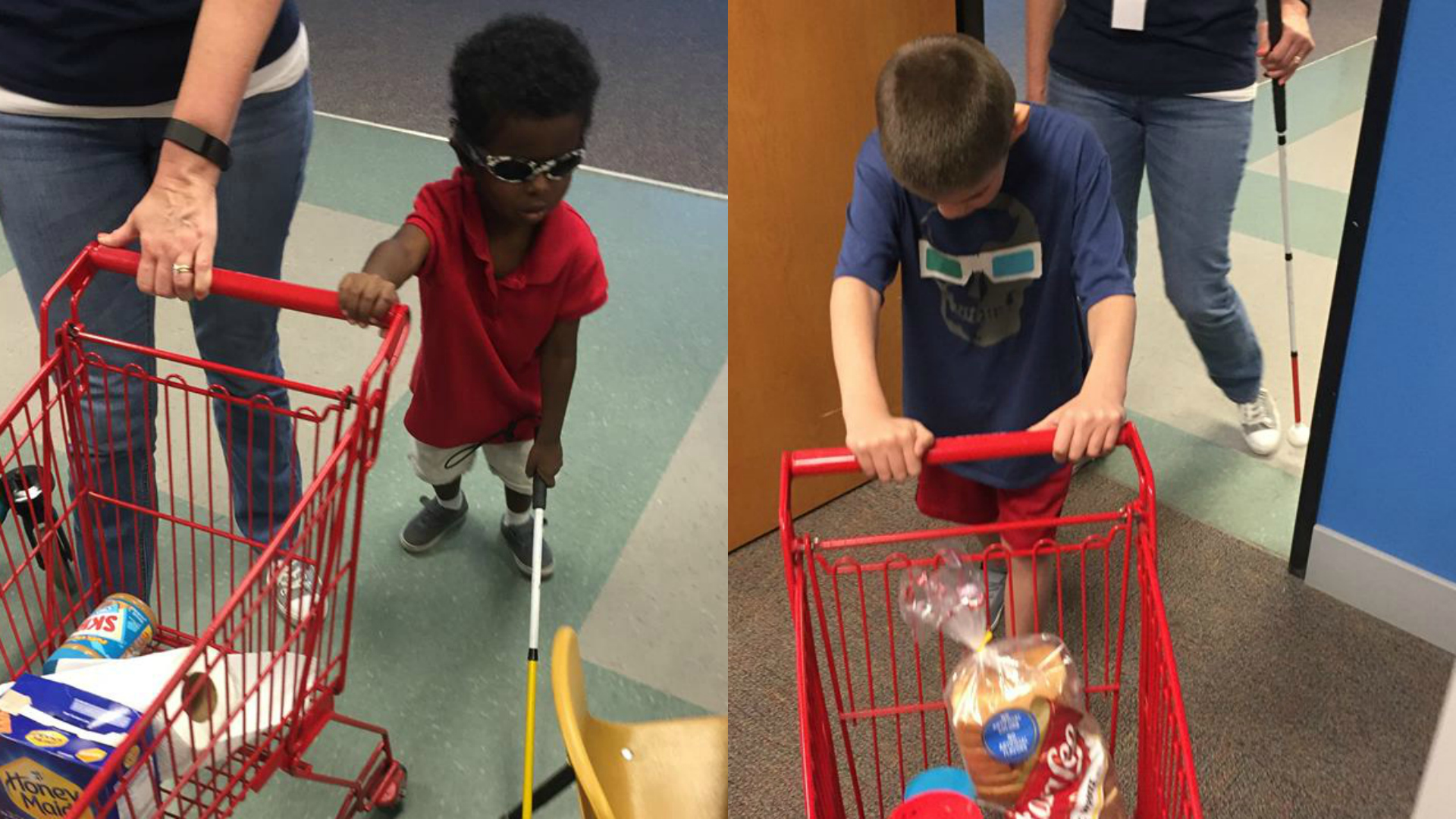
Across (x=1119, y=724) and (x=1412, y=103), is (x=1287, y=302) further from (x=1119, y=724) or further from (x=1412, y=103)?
(x=1119, y=724)

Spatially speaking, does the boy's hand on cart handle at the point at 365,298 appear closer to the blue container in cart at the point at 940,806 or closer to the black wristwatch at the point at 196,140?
the black wristwatch at the point at 196,140

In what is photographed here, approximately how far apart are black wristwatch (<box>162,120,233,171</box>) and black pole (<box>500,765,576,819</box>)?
0.93 metres

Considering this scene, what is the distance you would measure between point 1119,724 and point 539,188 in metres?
1.11

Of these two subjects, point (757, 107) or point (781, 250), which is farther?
point (781, 250)

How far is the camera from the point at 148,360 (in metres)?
1.60

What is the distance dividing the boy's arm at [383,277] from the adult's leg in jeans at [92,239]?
0.90ft

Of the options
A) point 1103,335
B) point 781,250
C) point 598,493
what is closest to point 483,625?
point 598,493

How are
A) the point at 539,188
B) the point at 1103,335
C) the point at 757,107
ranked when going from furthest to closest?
the point at 757,107, the point at 539,188, the point at 1103,335

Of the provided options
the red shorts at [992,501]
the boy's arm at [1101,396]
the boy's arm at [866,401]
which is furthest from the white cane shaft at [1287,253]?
the boy's arm at [866,401]

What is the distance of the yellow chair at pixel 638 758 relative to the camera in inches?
49.0

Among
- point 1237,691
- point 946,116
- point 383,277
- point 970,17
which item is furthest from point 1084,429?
point 970,17

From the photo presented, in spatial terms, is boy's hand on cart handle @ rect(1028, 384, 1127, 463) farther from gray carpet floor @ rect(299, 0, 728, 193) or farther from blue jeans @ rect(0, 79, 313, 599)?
gray carpet floor @ rect(299, 0, 728, 193)

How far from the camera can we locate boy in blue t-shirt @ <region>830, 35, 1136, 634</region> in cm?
119

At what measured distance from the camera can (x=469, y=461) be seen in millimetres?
1844
